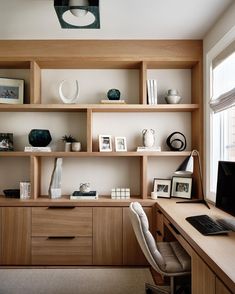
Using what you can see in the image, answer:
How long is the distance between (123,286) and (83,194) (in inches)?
40.1

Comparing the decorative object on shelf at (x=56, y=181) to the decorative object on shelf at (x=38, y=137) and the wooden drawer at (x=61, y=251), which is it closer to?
the decorative object on shelf at (x=38, y=137)

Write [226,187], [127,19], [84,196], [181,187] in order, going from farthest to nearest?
[181,187] < [84,196] < [127,19] < [226,187]

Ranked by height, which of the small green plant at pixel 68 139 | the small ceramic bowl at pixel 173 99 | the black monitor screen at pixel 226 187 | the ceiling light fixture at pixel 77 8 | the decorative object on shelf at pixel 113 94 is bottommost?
the black monitor screen at pixel 226 187

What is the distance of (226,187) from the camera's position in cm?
200

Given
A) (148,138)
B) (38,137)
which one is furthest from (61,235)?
(148,138)

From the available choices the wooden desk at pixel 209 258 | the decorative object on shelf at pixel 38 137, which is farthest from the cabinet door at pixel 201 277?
the decorative object on shelf at pixel 38 137

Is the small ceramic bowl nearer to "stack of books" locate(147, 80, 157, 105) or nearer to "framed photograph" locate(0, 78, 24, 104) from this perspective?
"stack of books" locate(147, 80, 157, 105)

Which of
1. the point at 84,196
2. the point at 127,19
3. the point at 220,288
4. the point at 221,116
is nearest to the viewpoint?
the point at 220,288

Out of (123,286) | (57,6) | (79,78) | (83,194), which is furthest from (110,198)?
(57,6)

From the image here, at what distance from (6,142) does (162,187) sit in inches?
74.4

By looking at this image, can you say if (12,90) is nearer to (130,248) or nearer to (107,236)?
(107,236)

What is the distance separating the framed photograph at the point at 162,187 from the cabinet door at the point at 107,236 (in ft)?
1.76

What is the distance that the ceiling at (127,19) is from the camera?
7.45 ft

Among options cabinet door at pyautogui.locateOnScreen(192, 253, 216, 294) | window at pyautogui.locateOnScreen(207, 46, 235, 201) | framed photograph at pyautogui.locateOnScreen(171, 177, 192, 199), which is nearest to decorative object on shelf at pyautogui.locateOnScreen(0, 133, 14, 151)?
framed photograph at pyautogui.locateOnScreen(171, 177, 192, 199)
